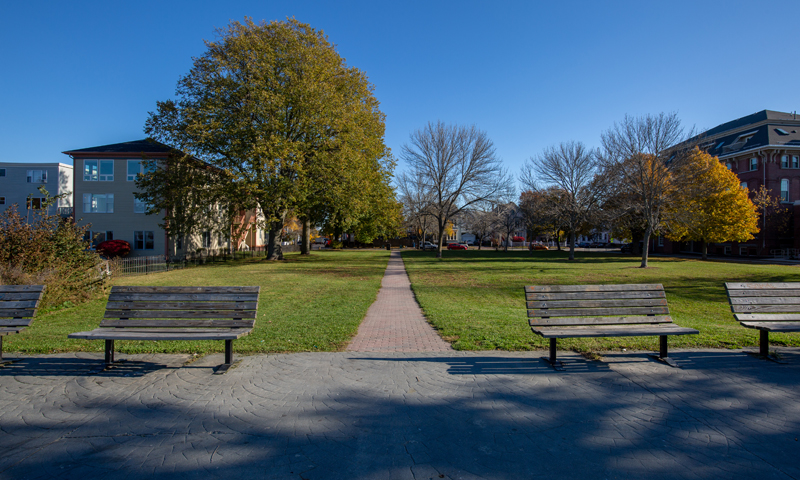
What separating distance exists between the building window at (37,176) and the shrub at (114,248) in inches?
931

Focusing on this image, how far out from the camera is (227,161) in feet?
88.9

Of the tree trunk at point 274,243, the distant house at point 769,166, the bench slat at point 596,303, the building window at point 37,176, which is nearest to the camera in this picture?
the bench slat at point 596,303

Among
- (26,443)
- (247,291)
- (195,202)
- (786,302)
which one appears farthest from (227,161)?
(786,302)

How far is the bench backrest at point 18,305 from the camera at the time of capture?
17.7ft

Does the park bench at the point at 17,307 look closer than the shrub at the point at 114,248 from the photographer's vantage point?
Yes

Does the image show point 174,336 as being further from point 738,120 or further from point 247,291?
point 738,120

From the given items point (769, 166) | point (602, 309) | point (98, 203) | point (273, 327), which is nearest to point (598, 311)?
point (602, 309)

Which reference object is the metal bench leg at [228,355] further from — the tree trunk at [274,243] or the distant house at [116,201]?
the distant house at [116,201]

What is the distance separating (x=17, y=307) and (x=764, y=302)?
1043 centimetres

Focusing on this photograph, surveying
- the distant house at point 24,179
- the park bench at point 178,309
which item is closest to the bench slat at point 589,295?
the park bench at point 178,309

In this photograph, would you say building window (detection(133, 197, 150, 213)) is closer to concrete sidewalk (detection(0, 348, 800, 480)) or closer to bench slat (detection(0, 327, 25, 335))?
bench slat (detection(0, 327, 25, 335))

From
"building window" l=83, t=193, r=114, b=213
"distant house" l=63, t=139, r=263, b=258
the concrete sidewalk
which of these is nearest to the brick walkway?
the concrete sidewalk

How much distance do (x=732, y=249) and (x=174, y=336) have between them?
54.4m

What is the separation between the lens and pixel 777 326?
5461mm
